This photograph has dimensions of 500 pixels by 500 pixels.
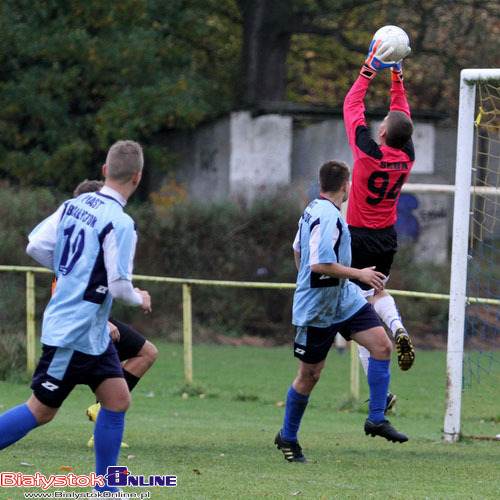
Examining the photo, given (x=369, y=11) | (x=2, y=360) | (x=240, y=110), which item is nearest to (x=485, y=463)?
(x=2, y=360)

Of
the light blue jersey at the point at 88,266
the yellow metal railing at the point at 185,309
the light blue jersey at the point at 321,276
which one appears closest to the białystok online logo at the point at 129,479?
the light blue jersey at the point at 88,266

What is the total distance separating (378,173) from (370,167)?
0.08m

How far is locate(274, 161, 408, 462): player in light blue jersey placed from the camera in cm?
632

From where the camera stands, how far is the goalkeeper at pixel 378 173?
6969 millimetres

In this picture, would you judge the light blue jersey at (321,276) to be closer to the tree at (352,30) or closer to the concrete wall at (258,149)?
the concrete wall at (258,149)

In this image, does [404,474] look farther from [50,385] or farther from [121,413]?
[50,385]

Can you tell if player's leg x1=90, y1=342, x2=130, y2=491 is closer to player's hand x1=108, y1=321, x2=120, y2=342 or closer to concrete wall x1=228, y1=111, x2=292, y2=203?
player's hand x1=108, y1=321, x2=120, y2=342

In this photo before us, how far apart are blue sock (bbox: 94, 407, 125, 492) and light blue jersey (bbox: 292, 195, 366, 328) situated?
1909 millimetres

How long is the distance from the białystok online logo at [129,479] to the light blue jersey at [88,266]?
2.21 ft

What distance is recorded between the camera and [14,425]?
499cm

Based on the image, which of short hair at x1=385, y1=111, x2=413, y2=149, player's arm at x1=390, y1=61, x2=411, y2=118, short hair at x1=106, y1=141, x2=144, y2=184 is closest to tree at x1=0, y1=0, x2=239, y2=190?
player's arm at x1=390, y1=61, x2=411, y2=118

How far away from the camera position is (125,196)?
505cm

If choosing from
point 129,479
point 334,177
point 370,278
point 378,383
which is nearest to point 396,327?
point 378,383

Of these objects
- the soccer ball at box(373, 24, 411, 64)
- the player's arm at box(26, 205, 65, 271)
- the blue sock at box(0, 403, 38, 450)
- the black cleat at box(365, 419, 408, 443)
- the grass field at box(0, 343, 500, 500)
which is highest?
the soccer ball at box(373, 24, 411, 64)
